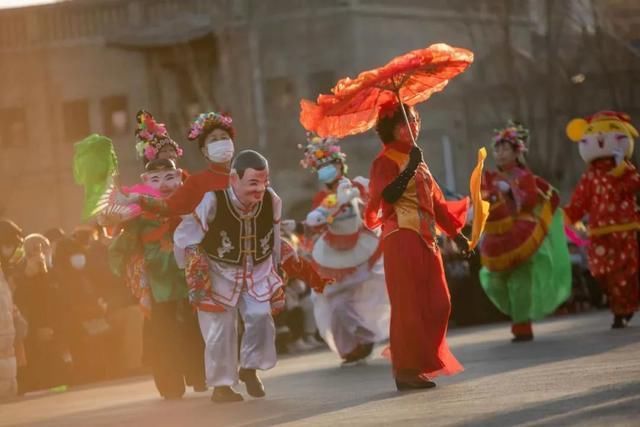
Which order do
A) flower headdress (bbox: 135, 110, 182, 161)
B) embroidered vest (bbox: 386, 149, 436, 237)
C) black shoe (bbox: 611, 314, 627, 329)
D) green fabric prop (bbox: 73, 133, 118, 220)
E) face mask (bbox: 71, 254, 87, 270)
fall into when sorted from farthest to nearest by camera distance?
face mask (bbox: 71, 254, 87, 270) < black shoe (bbox: 611, 314, 627, 329) < flower headdress (bbox: 135, 110, 182, 161) < green fabric prop (bbox: 73, 133, 118, 220) < embroidered vest (bbox: 386, 149, 436, 237)

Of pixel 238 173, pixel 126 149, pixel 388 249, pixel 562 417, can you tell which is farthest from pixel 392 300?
A: pixel 126 149

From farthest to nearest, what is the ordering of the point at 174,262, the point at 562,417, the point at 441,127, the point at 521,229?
the point at 441,127, the point at 521,229, the point at 174,262, the point at 562,417

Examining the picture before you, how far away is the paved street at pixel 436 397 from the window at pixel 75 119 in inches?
1138

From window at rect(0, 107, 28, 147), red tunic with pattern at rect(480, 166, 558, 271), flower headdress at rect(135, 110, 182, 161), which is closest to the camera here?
flower headdress at rect(135, 110, 182, 161)

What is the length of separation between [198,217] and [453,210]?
67.8 inches

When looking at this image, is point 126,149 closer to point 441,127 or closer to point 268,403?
point 441,127

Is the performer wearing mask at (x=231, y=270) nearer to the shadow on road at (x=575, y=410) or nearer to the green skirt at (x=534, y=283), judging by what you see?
the shadow on road at (x=575, y=410)

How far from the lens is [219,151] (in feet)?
48.3

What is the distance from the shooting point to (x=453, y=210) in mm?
14070

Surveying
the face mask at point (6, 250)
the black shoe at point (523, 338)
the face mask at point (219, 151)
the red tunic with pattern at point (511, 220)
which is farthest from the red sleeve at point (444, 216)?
the face mask at point (6, 250)

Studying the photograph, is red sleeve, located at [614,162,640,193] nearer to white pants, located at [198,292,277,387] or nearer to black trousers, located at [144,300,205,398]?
black trousers, located at [144,300,205,398]

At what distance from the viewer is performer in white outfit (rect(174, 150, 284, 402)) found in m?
13.9

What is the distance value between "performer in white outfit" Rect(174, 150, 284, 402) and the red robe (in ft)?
2.70

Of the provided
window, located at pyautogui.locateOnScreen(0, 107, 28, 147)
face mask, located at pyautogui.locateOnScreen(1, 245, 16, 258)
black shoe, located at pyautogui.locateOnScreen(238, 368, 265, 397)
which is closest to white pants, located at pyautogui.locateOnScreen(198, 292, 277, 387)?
black shoe, located at pyautogui.locateOnScreen(238, 368, 265, 397)
